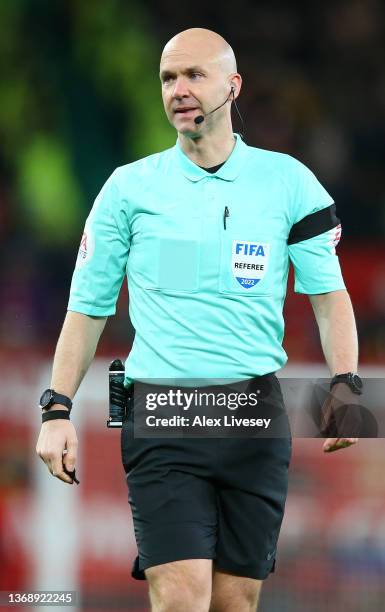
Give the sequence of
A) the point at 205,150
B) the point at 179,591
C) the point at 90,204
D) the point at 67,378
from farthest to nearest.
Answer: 1. the point at 90,204
2. the point at 205,150
3. the point at 67,378
4. the point at 179,591

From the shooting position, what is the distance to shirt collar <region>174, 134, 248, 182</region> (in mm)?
3668

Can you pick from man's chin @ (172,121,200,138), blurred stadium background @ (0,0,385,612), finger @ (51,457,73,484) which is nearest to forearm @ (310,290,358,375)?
man's chin @ (172,121,200,138)

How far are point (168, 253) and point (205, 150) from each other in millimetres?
342

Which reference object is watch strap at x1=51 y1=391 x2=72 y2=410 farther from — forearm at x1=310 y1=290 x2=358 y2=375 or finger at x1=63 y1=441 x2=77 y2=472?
forearm at x1=310 y1=290 x2=358 y2=375

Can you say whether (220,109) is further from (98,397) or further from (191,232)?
(98,397)

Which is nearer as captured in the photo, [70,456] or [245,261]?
[70,456]

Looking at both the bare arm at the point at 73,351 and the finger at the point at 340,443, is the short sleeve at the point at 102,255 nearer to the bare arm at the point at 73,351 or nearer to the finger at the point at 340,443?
the bare arm at the point at 73,351

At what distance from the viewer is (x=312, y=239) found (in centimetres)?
372

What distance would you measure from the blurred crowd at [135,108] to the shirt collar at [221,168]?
11.6 ft

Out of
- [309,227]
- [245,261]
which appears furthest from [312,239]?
[245,261]

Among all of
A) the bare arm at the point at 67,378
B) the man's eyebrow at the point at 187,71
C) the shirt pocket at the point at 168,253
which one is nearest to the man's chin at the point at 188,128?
the man's eyebrow at the point at 187,71

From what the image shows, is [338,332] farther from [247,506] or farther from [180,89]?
[180,89]

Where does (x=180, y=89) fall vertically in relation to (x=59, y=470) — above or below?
above

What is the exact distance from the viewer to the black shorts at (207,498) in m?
3.45
